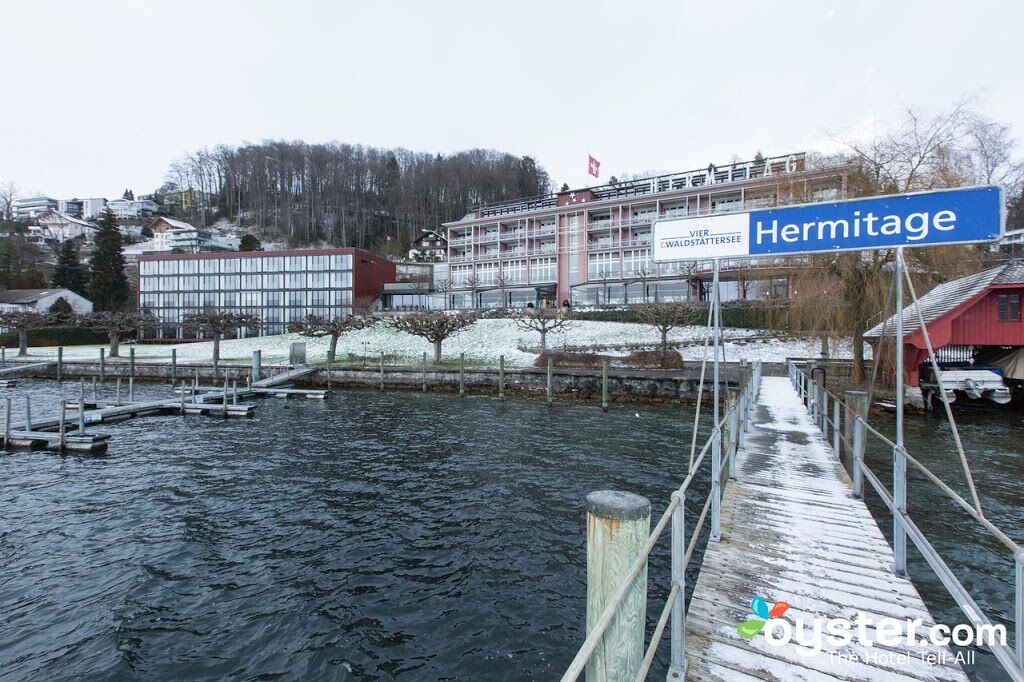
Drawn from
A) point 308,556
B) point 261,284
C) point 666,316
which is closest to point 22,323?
point 261,284

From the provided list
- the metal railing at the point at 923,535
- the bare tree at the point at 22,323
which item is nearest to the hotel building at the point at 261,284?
the bare tree at the point at 22,323

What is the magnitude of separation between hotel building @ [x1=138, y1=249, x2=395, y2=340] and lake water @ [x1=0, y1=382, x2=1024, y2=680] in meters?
51.0

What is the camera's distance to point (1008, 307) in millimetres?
19984

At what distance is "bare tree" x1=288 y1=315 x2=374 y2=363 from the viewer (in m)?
36.8

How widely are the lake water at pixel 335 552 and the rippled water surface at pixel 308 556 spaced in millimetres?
37

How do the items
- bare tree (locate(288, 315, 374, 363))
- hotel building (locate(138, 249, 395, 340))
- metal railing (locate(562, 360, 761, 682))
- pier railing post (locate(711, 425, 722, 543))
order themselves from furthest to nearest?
hotel building (locate(138, 249, 395, 340))
bare tree (locate(288, 315, 374, 363))
pier railing post (locate(711, 425, 722, 543))
metal railing (locate(562, 360, 761, 682))

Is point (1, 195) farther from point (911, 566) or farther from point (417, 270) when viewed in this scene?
point (911, 566)

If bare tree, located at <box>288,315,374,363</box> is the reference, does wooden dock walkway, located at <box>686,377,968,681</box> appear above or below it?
below

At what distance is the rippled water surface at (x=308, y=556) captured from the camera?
6.05m

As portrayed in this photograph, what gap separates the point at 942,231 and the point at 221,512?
12489mm

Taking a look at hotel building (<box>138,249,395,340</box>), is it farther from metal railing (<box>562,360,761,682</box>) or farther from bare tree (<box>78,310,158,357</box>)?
metal railing (<box>562,360,761,682</box>)

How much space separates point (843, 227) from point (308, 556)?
9.00 metres

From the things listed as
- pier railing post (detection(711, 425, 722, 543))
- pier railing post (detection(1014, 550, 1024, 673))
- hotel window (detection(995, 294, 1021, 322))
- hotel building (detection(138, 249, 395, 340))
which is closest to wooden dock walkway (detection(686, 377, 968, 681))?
pier railing post (detection(711, 425, 722, 543))

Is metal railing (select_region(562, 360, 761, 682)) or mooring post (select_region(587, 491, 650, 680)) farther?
mooring post (select_region(587, 491, 650, 680))
